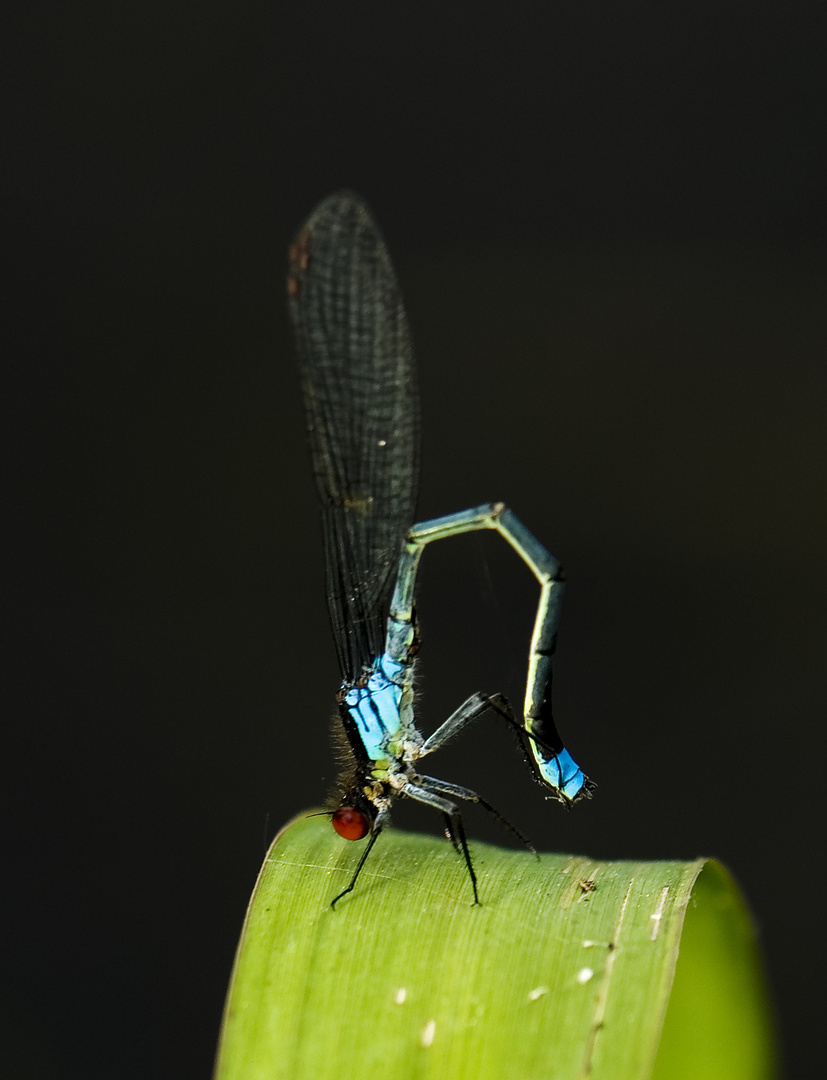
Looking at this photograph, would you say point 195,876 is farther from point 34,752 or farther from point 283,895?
point 283,895

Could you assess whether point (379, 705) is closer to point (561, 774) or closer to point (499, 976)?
point (561, 774)

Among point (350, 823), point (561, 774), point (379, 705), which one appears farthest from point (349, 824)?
point (561, 774)

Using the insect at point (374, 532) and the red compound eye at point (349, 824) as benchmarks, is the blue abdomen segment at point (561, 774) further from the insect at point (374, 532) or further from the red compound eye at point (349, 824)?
the red compound eye at point (349, 824)

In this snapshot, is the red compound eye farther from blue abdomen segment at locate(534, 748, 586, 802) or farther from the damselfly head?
blue abdomen segment at locate(534, 748, 586, 802)

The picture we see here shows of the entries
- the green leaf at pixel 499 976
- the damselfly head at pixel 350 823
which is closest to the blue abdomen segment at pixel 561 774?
the green leaf at pixel 499 976

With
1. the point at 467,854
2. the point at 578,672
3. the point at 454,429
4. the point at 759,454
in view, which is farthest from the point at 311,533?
the point at 467,854

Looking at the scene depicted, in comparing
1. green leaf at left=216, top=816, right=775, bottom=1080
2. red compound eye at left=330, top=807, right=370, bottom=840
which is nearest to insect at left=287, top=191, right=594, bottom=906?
red compound eye at left=330, top=807, right=370, bottom=840
